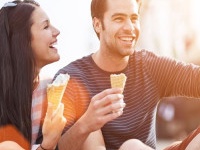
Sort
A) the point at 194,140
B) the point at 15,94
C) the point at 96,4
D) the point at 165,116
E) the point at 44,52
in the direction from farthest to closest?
1. the point at 165,116
2. the point at 96,4
3. the point at 44,52
4. the point at 15,94
5. the point at 194,140

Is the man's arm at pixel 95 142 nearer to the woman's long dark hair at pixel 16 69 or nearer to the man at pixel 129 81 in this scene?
the man at pixel 129 81

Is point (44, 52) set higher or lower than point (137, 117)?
higher

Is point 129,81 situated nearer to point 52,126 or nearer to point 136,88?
point 136,88

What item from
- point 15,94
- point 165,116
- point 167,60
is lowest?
point 165,116

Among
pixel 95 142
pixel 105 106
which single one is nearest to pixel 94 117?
pixel 105 106

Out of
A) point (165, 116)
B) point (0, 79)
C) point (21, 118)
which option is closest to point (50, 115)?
point (21, 118)

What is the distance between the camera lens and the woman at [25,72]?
2.54 m

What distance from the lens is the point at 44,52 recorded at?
2830mm

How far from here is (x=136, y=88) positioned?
9.22 feet

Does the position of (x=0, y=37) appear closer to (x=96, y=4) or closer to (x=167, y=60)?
(x=96, y=4)

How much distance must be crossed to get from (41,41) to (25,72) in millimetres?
230

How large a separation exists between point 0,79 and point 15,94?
0.39 feet

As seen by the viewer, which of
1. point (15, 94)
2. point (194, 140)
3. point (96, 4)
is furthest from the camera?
point (96, 4)

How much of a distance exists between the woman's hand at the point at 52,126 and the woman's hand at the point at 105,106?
0.90 ft
